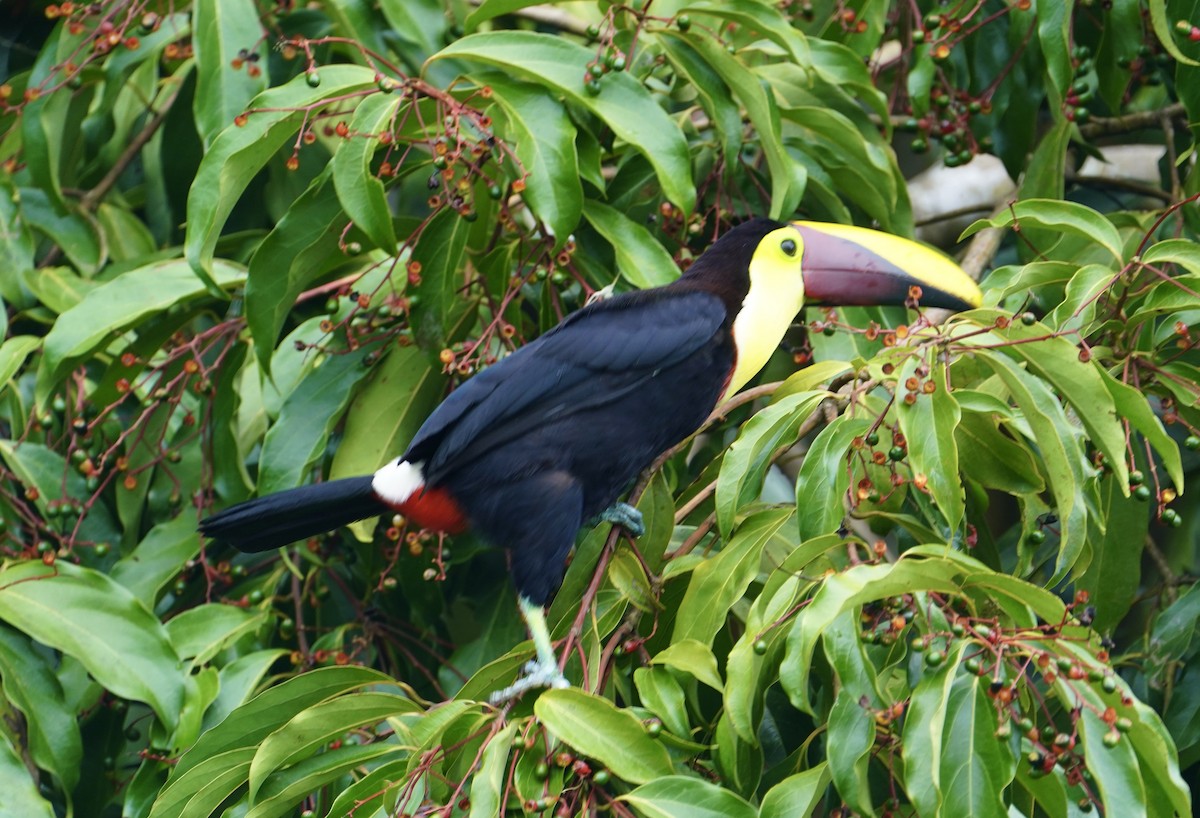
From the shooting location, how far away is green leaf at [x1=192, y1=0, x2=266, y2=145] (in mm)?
2762

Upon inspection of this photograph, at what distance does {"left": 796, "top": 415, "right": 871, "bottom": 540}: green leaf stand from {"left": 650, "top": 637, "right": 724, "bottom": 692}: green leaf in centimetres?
22

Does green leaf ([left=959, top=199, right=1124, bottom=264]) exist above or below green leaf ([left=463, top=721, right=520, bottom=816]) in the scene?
above

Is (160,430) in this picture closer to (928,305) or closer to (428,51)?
(428,51)

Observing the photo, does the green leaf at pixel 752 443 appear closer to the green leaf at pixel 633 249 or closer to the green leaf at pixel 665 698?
the green leaf at pixel 665 698

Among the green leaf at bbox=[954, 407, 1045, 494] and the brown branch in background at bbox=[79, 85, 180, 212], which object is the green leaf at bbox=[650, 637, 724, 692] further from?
the brown branch in background at bbox=[79, 85, 180, 212]

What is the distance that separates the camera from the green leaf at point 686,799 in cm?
175

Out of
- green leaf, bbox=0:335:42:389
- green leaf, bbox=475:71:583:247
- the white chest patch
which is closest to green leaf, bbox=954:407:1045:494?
Result: green leaf, bbox=475:71:583:247

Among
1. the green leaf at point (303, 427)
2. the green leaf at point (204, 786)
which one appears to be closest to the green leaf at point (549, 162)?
the green leaf at point (303, 427)

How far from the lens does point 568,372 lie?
2.46m

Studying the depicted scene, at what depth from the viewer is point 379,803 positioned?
76.1 inches

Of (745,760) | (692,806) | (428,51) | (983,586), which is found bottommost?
(745,760)

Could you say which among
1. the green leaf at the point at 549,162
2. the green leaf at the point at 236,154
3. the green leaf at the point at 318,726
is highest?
the green leaf at the point at 236,154

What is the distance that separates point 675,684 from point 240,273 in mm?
1345

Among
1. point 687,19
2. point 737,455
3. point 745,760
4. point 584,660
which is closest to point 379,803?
point 584,660
